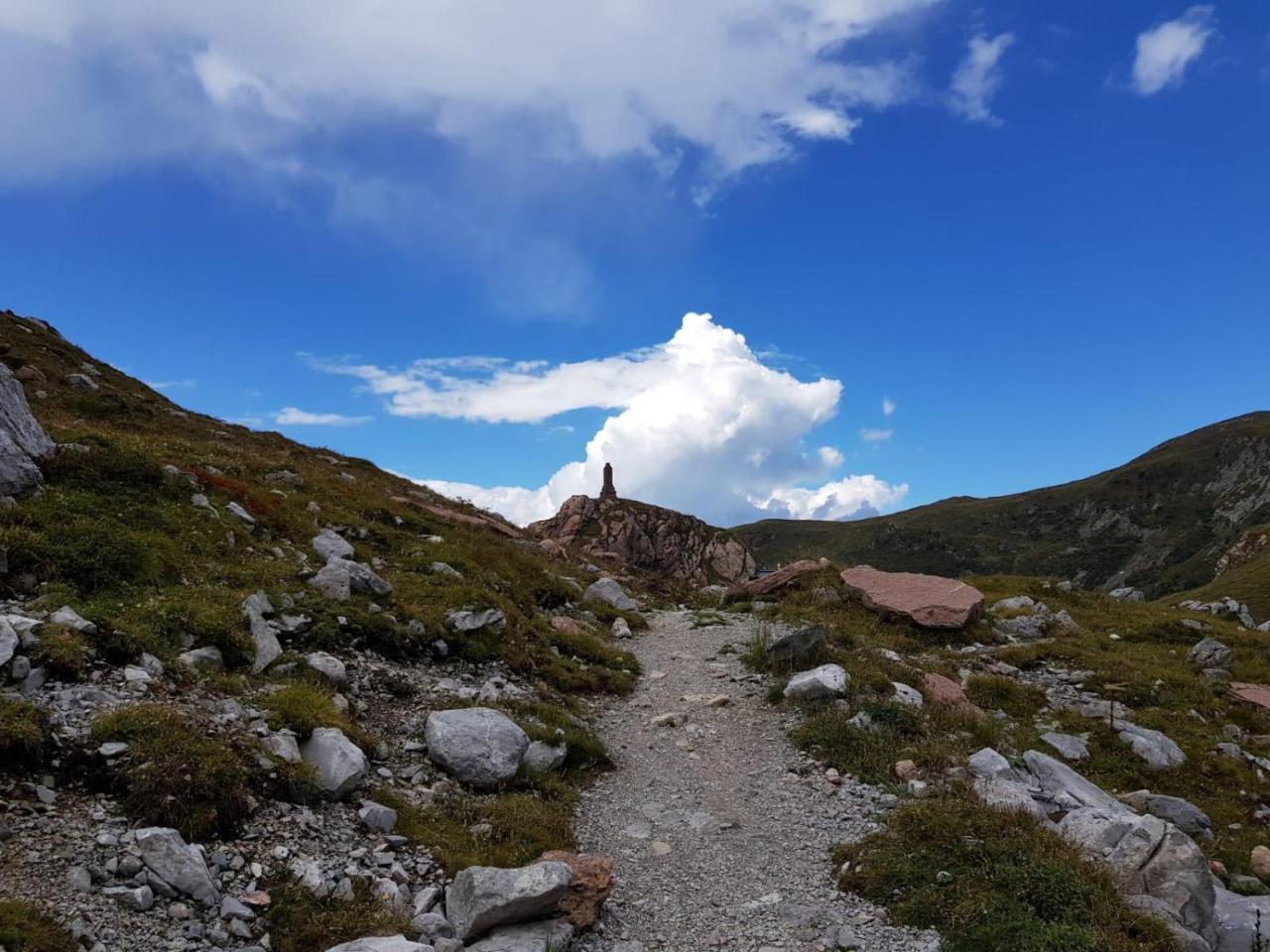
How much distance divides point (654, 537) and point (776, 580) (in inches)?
1924

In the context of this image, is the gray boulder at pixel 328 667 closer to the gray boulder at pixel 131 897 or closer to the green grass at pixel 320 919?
the green grass at pixel 320 919

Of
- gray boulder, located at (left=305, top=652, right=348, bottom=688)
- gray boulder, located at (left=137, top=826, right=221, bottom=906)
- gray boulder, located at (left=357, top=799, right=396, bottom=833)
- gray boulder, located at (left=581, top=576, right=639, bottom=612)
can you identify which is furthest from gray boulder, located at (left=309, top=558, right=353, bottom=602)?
gray boulder, located at (left=581, top=576, right=639, bottom=612)

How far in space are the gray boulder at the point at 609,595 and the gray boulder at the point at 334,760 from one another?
1745 centimetres

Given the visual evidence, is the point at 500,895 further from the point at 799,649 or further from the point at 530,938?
the point at 799,649

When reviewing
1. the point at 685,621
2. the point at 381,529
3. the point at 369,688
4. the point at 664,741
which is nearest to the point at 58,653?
the point at 369,688

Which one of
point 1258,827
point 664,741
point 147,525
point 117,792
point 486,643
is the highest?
point 147,525

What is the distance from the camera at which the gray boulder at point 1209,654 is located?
2400 cm

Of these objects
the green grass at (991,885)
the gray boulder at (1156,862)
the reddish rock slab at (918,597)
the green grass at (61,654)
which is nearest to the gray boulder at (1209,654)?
the reddish rock slab at (918,597)

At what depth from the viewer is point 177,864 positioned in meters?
8.03

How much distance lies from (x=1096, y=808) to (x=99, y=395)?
44096mm

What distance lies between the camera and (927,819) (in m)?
11.0

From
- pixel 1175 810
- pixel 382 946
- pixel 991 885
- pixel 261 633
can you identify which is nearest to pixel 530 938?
pixel 382 946

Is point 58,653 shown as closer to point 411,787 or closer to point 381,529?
point 411,787

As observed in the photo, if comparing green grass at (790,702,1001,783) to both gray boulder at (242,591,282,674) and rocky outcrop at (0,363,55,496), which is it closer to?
gray boulder at (242,591,282,674)
